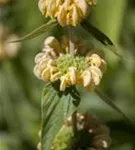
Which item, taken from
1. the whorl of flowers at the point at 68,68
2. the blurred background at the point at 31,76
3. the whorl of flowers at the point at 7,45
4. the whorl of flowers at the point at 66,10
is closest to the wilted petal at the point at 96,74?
the whorl of flowers at the point at 68,68

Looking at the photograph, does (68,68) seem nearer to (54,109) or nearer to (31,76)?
(54,109)

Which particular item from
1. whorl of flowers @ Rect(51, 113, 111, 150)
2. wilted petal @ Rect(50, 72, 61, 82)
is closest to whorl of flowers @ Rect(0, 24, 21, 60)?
whorl of flowers @ Rect(51, 113, 111, 150)

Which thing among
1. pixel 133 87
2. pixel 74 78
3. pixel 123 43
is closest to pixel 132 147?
pixel 133 87

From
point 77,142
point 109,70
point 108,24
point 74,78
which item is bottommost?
point 109,70

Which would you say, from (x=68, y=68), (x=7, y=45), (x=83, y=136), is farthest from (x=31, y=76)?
(x=68, y=68)

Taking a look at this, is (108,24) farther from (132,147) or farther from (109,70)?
(132,147)

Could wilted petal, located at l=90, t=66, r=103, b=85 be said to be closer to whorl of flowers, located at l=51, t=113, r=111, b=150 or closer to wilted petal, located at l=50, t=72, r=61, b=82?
wilted petal, located at l=50, t=72, r=61, b=82
